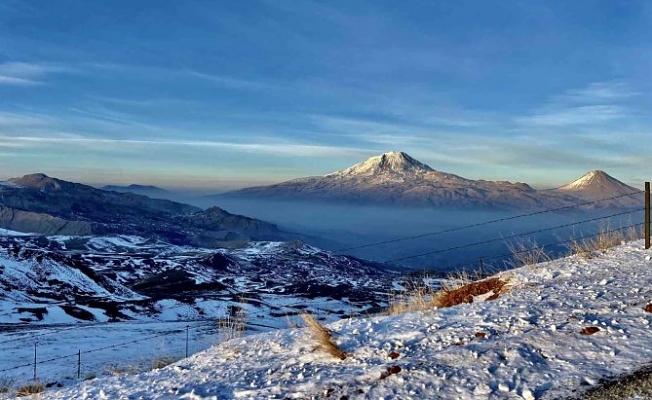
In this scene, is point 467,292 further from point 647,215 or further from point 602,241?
point 647,215

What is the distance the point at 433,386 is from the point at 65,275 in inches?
5071

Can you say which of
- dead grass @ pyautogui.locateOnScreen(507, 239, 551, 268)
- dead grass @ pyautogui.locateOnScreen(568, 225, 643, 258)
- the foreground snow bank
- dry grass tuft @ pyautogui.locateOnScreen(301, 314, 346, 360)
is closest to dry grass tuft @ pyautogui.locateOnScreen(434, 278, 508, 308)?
the foreground snow bank

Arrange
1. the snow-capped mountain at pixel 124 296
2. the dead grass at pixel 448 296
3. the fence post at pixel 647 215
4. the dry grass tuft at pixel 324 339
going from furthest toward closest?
1. the snow-capped mountain at pixel 124 296
2. the fence post at pixel 647 215
3. the dead grass at pixel 448 296
4. the dry grass tuft at pixel 324 339

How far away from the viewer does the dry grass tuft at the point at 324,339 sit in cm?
868

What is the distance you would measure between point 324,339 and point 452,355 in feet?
7.31

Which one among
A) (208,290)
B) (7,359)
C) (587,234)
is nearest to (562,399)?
(587,234)

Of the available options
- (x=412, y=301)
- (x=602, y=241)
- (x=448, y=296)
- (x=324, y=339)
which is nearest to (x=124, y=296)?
(x=602, y=241)

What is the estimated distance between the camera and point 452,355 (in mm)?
7961

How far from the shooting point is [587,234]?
16.4 metres

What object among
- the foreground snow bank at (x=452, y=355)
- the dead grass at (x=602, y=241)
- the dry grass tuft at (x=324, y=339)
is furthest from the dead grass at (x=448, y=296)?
the dead grass at (x=602, y=241)

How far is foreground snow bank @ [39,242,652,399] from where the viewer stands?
23.4 ft

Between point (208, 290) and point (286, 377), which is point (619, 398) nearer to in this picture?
point (286, 377)

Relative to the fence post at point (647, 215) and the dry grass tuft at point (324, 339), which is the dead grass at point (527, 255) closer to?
the fence post at point (647, 215)

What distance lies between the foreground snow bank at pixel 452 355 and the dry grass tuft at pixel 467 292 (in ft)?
2.04
